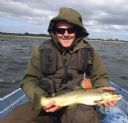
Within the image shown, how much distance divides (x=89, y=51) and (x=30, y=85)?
1198mm

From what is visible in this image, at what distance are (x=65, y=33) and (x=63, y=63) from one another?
529 mm

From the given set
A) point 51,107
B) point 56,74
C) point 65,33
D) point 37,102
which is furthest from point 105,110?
point 37,102

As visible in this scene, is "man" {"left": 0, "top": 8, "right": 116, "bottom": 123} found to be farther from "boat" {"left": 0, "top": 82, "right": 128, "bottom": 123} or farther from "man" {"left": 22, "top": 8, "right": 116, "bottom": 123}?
"boat" {"left": 0, "top": 82, "right": 128, "bottom": 123}

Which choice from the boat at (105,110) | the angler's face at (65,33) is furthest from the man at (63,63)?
the boat at (105,110)

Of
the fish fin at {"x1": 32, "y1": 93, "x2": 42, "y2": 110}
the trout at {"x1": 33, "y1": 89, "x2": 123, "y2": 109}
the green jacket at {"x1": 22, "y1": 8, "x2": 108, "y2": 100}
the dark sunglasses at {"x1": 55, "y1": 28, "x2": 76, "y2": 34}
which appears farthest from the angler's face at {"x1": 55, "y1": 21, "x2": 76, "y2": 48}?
the fish fin at {"x1": 32, "y1": 93, "x2": 42, "y2": 110}

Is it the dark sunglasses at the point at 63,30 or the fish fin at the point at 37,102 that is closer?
the fish fin at the point at 37,102

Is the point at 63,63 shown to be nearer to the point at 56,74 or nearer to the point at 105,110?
the point at 56,74

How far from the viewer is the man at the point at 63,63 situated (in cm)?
543

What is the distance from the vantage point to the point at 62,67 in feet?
18.1

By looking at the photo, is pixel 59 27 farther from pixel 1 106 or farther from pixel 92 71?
pixel 1 106

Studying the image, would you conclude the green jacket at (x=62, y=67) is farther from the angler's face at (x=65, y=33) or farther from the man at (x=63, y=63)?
the angler's face at (x=65, y=33)

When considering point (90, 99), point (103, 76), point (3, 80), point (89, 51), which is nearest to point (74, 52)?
point (89, 51)

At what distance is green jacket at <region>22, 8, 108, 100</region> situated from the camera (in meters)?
5.43

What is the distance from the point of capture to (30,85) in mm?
5418
